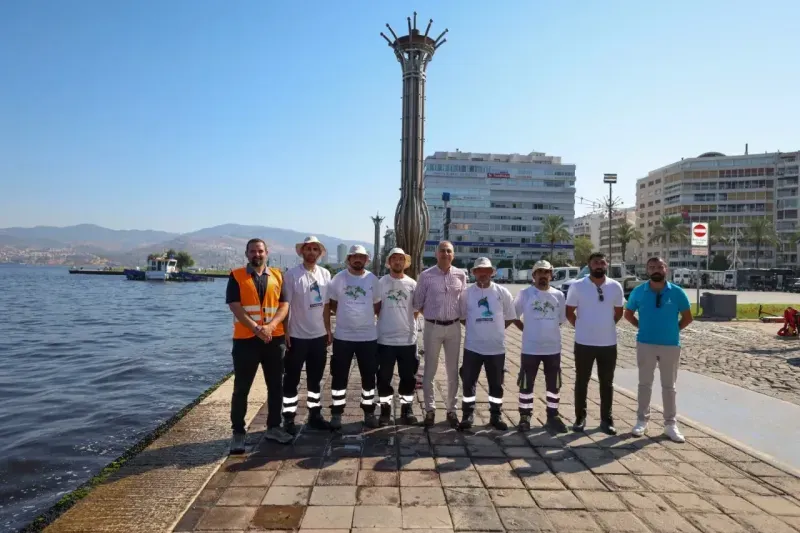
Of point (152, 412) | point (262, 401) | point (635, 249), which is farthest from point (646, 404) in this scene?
point (635, 249)

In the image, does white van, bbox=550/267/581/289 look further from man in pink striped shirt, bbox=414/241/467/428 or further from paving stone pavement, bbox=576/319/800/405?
man in pink striped shirt, bbox=414/241/467/428

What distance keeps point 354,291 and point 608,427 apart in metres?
2.85

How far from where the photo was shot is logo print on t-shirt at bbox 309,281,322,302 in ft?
16.5

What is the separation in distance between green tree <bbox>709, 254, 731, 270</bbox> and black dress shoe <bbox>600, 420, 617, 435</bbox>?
83.6 metres

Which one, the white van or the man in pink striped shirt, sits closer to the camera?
the man in pink striped shirt

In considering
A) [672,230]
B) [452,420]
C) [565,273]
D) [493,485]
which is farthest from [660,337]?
[672,230]

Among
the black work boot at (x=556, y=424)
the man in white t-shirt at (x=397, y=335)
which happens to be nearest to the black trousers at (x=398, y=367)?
the man in white t-shirt at (x=397, y=335)

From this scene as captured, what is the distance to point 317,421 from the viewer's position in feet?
16.8

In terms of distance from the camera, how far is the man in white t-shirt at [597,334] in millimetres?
5215

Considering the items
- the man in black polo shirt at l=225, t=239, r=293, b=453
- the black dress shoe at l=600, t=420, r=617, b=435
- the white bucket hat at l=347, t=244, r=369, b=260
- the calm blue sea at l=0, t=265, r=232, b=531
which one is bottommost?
the calm blue sea at l=0, t=265, r=232, b=531

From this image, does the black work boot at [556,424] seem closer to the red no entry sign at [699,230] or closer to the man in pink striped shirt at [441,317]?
the man in pink striped shirt at [441,317]

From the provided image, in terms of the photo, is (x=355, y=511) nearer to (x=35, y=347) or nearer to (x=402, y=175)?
(x=402, y=175)

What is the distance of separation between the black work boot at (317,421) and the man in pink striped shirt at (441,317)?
1.01 m

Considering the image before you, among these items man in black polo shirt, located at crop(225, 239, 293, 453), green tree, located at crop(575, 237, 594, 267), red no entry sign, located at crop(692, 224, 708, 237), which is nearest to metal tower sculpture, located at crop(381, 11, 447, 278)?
man in black polo shirt, located at crop(225, 239, 293, 453)
